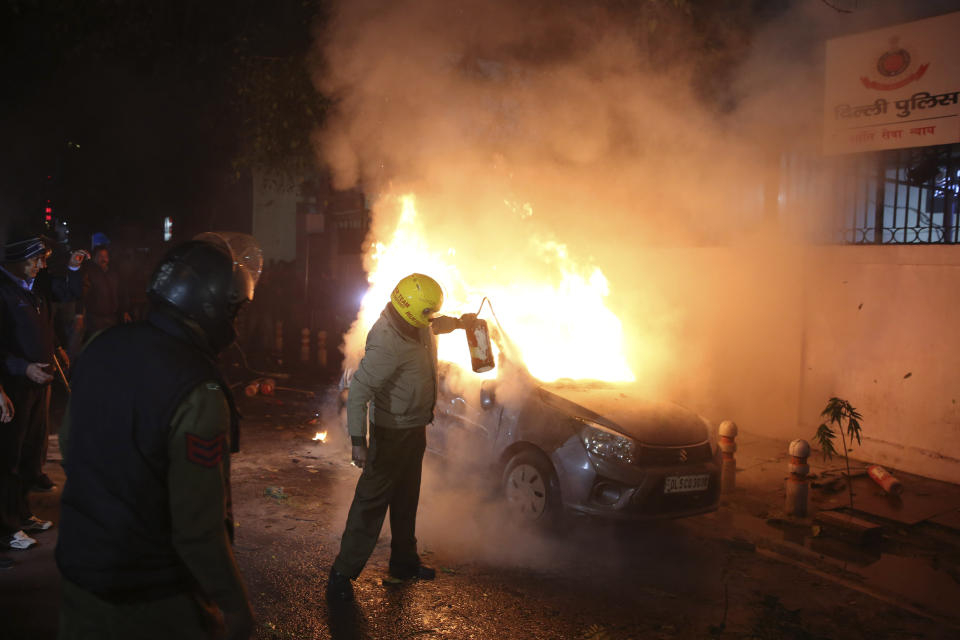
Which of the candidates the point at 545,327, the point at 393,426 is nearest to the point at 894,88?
the point at 545,327

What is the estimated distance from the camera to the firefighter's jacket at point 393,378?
4586 millimetres

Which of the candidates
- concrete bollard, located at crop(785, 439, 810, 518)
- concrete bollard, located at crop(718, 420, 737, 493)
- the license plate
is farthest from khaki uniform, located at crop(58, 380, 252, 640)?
concrete bollard, located at crop(718, 420, 737, 493)

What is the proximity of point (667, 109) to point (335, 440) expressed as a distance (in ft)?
21.2

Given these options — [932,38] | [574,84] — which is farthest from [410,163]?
[932,38]

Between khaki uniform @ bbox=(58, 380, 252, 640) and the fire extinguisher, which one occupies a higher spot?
the fire extinguisher

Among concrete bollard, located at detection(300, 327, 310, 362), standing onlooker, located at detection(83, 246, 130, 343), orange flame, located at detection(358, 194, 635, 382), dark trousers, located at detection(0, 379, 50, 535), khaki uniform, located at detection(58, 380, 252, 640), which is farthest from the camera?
concrete bollard, located at detection(300, 327, 310, 362)

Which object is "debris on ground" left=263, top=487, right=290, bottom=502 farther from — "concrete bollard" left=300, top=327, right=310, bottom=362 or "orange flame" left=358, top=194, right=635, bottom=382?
"concrete bollard" left=300, top=327, right=310, bottom=362

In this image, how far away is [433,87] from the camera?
1019 cm

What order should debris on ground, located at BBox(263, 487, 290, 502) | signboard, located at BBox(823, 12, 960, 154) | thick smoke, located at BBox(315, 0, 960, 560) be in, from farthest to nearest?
thick smoke, located at BBox(315, 0, 960, 560)
signboard, located at BBox(823, 12, 960, 154)
debris on ground, located at BBox(263, 487, 290, 502)

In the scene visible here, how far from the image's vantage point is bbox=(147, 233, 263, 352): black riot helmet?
214 centimetres

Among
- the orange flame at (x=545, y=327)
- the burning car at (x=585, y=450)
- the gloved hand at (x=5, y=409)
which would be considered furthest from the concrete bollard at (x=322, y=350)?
the gloved hand at (x=5, y=409)

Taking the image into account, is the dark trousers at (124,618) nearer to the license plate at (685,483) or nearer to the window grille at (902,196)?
the license plate at (685,483)

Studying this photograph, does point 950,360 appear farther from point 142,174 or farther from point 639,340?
point 142,174

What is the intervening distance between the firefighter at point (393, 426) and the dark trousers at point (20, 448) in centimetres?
237
